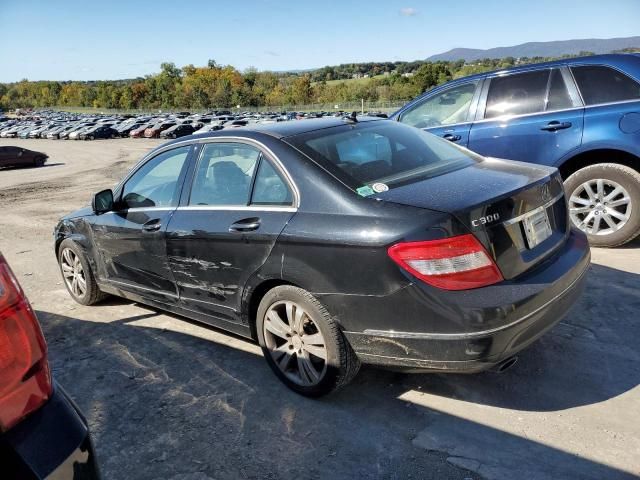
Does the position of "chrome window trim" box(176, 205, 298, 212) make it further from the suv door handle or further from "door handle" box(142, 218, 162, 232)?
"door handle" box(142, 218, 162, 232)

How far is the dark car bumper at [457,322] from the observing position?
100.0 inches

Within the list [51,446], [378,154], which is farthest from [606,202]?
[51,446]

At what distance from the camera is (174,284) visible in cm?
394

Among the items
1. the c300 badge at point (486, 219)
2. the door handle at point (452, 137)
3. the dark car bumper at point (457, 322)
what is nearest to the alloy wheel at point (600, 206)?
the door handle at point (452, 137)

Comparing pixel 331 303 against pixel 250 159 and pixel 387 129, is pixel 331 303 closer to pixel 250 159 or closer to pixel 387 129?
pixel 250 159

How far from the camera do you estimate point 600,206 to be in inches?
219

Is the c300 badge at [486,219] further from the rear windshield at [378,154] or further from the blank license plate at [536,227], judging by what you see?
the rear windshield at [378,154]

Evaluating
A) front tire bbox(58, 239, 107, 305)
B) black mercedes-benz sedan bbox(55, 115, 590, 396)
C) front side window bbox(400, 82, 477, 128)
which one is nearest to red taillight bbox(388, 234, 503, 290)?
black mercedes-benz sedan bbox(55, 115, 590, 396)

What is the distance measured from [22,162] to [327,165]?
28281 millimetres

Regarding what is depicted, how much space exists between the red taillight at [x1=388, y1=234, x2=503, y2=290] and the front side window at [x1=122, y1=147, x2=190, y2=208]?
6.84 ft

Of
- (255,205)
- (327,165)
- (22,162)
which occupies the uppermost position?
(327,165)

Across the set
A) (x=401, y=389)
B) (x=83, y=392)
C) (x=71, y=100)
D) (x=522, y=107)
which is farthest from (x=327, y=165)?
(x=71, y=100)

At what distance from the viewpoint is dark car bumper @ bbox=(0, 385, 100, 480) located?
136cm

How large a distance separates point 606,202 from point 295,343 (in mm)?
4084
